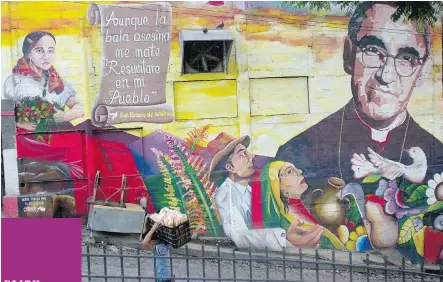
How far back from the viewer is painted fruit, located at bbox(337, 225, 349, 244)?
36.8 feet

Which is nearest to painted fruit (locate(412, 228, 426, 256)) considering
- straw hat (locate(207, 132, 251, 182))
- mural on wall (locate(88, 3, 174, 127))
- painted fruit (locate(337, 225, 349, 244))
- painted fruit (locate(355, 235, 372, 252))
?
painted fruit (locate(355, 235, 372, 252))

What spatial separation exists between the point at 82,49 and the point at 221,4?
2233 millimetres

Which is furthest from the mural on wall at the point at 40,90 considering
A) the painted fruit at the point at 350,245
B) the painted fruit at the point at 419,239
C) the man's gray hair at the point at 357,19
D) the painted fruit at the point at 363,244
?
the painted fruit at the point at 419,239

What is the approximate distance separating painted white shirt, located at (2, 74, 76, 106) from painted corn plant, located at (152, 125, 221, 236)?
1.62 m

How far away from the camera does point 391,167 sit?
37.0 ft

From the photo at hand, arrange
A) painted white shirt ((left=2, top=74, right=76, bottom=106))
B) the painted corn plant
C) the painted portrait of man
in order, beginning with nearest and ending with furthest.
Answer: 1. painted white shirt ((left=2, top=74, right=76, bottom=106))
2. the painted corn plant
3. the painted portrait of man

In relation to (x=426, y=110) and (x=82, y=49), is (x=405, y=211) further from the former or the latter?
(x=82, y=49)

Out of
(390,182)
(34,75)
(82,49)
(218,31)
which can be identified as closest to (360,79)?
(390,182)

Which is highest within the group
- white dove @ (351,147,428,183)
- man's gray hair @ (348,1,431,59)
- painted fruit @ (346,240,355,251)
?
man's gray hair @ (348,1,431,59)

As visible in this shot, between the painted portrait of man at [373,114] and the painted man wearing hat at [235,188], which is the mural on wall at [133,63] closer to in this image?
the painted man wearing hat at [235,188]

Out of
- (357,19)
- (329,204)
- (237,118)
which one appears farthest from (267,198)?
(357,19)

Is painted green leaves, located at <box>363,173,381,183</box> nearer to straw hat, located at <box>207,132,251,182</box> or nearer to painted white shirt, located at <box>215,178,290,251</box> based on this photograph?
painted white shirt, located at <box>215,178,290,251</box>

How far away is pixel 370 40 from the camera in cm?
1110

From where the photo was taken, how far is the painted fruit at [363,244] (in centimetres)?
1124
